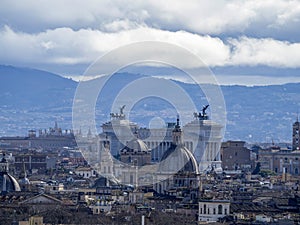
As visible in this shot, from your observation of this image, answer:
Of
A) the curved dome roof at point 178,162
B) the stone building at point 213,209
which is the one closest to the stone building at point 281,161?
the curved dome roof at point 178,162

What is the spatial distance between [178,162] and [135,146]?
22408 millimetres

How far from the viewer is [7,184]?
3622 inches

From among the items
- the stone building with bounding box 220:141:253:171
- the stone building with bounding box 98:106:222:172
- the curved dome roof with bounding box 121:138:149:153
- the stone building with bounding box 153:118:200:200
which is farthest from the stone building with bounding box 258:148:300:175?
the stone building with bounding box 153:118:200:200

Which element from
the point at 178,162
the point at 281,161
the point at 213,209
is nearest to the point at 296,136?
the point at 281,161

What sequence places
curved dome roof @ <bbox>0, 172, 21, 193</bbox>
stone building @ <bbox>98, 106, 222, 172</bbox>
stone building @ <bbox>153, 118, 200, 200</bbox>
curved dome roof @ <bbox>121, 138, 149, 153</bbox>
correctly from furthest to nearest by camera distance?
stone building @ <bbox>98, 106, 222, 172</bbox>
curved dome roof @ <bbox>121, 138, 149, 153</bbox>
stone building @ <bbox>153, 118, 200, 200</bbox>
curved dome roof @ <bbox>0, 172, 21, 193</bbox>

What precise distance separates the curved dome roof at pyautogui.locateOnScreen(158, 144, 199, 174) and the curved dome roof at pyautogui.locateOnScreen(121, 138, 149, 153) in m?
17.5

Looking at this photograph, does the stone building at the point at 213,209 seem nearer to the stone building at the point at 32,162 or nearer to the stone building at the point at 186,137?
the stone building at the point at 186,137

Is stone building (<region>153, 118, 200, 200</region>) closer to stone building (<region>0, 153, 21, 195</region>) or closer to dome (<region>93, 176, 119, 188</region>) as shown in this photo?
dome (<region>93, 176, 119, 188</region>)

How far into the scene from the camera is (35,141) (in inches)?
7234

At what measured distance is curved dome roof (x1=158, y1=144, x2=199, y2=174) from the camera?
318 ft

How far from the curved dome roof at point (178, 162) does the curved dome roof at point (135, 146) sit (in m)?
17.5

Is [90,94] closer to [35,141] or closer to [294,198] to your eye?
[35,141]

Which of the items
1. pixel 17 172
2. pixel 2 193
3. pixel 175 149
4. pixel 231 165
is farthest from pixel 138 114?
pixel 2 193

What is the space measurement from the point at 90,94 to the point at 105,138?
18924 millimetres
